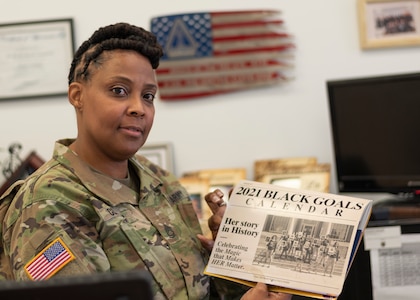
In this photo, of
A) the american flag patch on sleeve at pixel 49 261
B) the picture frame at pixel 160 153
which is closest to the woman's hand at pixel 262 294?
the american flag patch on sleeve at pixel 49 261

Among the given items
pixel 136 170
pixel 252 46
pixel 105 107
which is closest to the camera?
pixel 105 107

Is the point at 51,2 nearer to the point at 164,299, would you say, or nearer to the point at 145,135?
the point at 145,135

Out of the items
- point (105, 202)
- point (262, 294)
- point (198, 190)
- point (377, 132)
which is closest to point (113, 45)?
point (105, 202)

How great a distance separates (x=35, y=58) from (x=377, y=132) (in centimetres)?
144

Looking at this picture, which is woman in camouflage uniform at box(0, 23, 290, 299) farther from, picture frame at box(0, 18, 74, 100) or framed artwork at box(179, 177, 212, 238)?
picture frame at box(0, 18, 74, 100)

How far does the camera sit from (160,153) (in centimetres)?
284

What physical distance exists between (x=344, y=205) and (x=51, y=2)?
180cm

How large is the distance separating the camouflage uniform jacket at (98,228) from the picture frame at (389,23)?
4.69 ft

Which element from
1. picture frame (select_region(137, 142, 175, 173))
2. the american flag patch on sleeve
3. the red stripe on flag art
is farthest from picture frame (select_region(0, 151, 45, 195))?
the american flag patch on sleeve

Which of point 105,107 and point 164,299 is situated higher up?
point 105,107

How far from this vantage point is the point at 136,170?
5.64 ft

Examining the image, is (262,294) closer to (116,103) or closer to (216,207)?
(216,207)

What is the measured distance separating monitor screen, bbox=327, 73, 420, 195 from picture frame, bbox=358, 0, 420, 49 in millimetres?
278

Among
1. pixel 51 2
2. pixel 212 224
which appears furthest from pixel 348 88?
pixel 51 2
